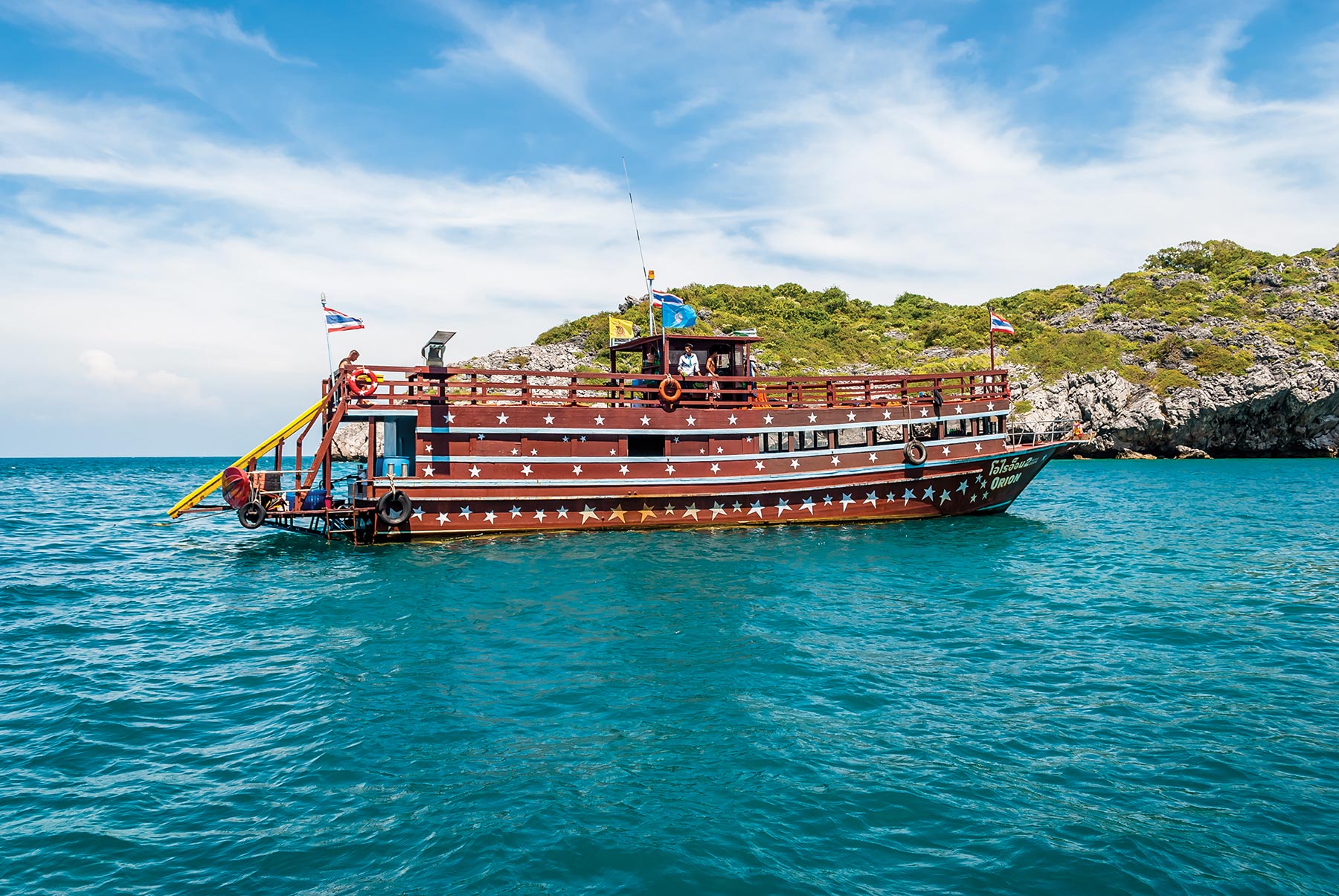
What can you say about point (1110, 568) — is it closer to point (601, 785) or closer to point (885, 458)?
point (885, 458)

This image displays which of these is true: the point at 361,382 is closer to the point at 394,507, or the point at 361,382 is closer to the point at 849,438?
the point at 394,507

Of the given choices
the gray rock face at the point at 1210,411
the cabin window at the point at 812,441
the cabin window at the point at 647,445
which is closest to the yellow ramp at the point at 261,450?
the cabin window at the point at 647,445

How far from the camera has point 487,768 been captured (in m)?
6.63

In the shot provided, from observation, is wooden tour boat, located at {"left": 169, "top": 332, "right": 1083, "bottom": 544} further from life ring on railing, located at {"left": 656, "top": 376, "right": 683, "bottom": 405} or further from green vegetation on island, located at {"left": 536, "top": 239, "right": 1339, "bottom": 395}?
green vegetation on island, located at {"left": 536, "top": 239, "right": 1339, "bottom": 395}

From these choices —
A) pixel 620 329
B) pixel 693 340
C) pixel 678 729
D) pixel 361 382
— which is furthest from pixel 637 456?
pixel 678 729

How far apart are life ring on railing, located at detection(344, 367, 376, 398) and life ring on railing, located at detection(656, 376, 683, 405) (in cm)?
767

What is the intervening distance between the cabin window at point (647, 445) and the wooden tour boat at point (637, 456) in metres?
0.04

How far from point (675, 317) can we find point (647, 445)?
155 inches

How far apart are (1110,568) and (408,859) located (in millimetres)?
15237

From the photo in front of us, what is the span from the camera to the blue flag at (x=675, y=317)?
21.3 meters

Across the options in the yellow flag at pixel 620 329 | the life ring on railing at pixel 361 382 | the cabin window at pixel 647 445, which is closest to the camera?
the life ring on railing at pixel 361 382

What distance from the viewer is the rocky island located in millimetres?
48906

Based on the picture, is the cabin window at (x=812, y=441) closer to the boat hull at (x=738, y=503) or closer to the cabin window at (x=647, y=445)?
the boat hull at (x=738, y=503)

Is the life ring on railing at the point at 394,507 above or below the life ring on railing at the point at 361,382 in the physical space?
below
